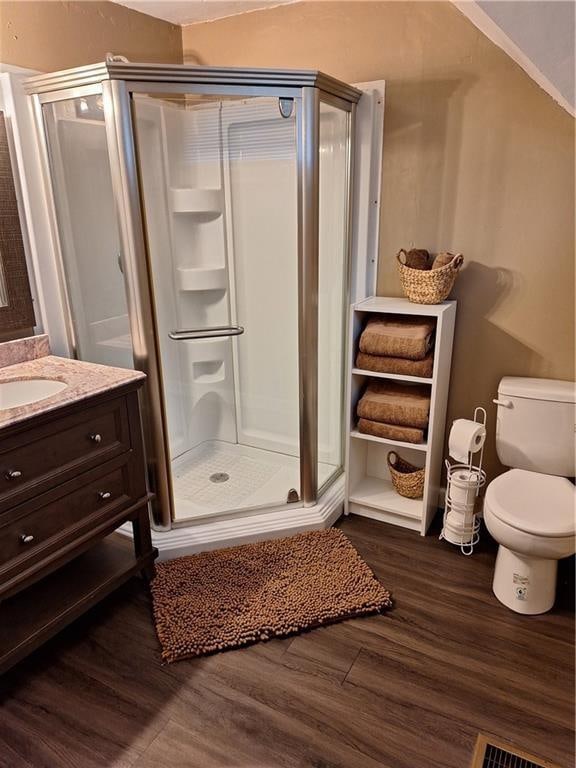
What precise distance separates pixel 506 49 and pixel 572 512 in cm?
172

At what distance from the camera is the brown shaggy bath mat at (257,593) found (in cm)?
180

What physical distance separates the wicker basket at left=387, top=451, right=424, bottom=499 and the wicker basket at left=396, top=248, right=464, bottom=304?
0.80 meters

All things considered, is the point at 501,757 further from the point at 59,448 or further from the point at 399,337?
the point at 59,448

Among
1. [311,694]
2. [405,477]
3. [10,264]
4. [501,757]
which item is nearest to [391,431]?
[405,477]

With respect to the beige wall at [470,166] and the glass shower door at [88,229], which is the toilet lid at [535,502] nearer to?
the beige wall at [470,166]

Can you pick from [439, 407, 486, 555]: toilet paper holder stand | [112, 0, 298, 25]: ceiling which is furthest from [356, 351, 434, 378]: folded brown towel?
[112, 0, 298, 25]: ceiling

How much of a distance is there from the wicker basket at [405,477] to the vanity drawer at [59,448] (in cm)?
129

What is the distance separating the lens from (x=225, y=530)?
226 centimetres

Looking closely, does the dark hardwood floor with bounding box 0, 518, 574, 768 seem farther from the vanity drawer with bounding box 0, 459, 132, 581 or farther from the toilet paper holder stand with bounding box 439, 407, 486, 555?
the vanity drawer with bounding box 0, 459, 132, 581

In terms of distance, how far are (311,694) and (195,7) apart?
2.84m

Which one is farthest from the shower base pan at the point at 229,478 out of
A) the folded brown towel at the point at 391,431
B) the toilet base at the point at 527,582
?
the toilet base at the point at 527,582

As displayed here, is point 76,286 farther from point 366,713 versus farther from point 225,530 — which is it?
point 366,713

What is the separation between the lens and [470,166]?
6.94ft

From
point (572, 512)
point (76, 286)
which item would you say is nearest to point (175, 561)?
point (76, 286)
